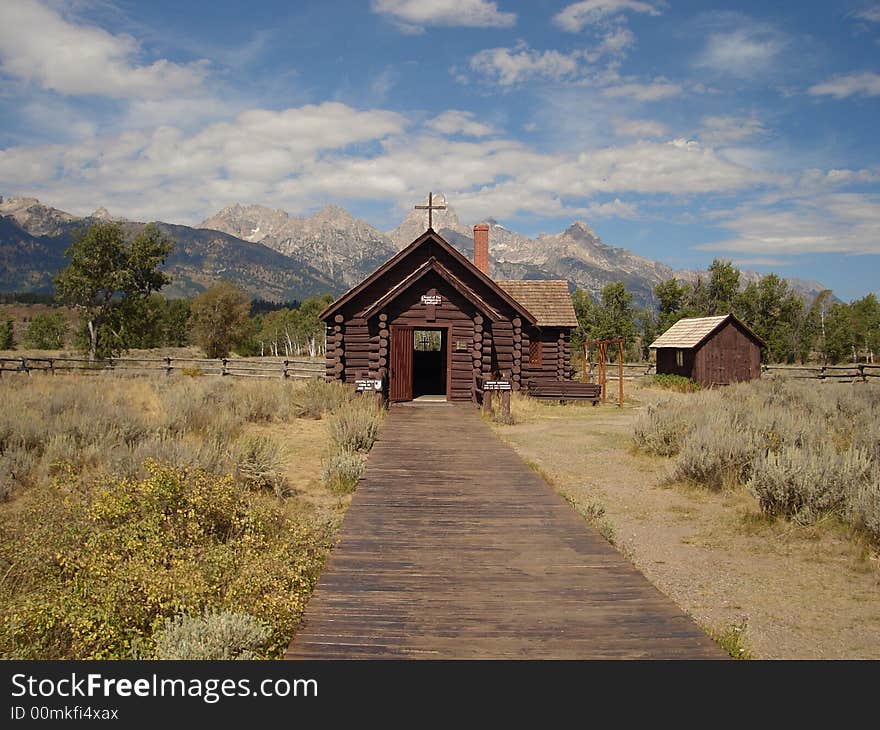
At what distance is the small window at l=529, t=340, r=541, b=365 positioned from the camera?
23969mm

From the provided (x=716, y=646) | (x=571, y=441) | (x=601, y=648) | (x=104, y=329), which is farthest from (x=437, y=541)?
(x=104, y=329)

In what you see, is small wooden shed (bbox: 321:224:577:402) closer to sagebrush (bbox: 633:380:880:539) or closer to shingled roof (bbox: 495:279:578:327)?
shingled roof (bbox: 495:279:578:327)

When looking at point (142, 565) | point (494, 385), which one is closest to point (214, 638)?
point (142, 565)

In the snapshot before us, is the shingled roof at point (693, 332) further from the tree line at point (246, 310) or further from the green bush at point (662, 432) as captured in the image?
the green bush at point (662, 432)

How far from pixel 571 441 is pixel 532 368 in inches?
365

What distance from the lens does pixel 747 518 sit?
8.37 metres

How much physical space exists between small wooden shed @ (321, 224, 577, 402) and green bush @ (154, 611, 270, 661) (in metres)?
14.3

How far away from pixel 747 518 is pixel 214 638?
721 cm

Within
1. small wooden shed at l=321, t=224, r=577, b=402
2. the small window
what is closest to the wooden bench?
small wooden shed at l=321, t=224, r=577, b=402

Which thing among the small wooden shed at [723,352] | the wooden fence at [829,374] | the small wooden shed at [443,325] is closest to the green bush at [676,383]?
the small wooden shed at [723,352]

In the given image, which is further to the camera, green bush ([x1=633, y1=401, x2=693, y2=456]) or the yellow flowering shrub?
green bush ([x1=633, y1=401, x2=693, y2=456])

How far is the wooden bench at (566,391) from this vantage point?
22203 mm
